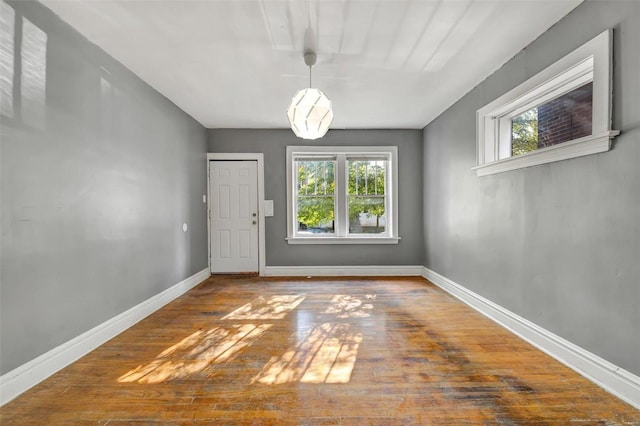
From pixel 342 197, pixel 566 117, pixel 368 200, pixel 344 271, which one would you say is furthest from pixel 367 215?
pixel 566 117

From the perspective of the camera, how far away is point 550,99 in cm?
232

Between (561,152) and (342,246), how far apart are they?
127 inches

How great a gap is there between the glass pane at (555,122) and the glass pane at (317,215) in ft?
9.04

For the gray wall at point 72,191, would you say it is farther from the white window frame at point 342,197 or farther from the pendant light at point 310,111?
the white window frame at point 342,197

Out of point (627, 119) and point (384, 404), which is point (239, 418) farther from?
point (627, 119)

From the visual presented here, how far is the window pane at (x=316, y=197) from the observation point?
15.9 feet

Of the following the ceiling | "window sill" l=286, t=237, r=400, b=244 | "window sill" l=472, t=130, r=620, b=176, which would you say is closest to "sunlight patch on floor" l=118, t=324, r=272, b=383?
"window sill" l=286, t=237, r=400, b=244

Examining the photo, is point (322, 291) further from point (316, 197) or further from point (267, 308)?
point (316, 197)

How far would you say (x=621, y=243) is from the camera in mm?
1677

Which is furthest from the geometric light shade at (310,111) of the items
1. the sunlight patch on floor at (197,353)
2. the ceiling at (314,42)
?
the sunlight patch on floor at (197,353)

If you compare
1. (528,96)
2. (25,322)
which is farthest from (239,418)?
(528,96)

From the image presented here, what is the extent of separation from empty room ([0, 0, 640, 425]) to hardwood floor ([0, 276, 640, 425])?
0.02 m

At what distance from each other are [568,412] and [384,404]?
1.00 metres

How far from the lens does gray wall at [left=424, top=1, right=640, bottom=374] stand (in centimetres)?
164
